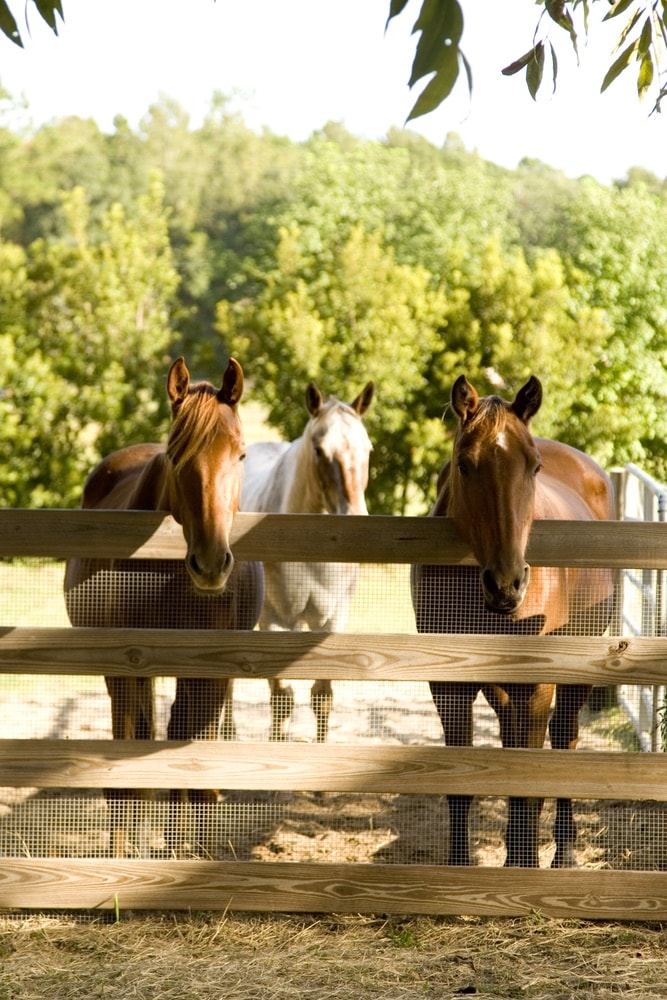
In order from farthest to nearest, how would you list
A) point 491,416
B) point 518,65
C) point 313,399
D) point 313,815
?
1. point 313,399
2. point 313,815
3. point 491,416
4. point 518,65

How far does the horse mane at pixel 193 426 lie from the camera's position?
3.04 m

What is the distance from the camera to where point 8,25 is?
1.52m

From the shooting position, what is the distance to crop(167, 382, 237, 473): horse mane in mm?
3043

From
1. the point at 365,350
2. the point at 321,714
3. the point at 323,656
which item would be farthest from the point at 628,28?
the point at 365,350

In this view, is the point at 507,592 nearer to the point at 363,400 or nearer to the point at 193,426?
the point at 193,426

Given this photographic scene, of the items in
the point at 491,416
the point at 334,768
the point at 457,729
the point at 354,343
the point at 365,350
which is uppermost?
the point at 354,343

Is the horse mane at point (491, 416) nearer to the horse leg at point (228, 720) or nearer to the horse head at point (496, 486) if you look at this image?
the horse head at point (496, 486)

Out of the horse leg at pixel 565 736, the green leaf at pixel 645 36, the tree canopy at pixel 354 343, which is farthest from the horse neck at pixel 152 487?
the tree canopy at pixel 354 343

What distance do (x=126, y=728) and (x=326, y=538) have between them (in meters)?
1.07

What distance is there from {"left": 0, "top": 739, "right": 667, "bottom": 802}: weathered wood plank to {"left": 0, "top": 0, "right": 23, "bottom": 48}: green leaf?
7.44ft

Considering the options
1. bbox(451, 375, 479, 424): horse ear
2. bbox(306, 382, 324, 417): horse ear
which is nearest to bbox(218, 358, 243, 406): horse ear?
bbox(451, 375, 479, 424): horse ear

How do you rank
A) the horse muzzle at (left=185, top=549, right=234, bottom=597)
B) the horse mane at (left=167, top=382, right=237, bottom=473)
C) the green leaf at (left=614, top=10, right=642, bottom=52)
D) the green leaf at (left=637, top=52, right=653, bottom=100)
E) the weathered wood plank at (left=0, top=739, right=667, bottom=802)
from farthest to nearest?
1. the weathered wood plank at (left=0, top=739, right=667, bottom=802)
2. the horse mane at (left=167, top=382, right=237, bottom=473)
3. the horse muzzle at (left=185, top=549, right=234, bottom=597)
4. the green leaf at (left=637, top=52, right=653, bottom=100)
5. the green leaf at (left=614, top=10, right=642, bottom=52)

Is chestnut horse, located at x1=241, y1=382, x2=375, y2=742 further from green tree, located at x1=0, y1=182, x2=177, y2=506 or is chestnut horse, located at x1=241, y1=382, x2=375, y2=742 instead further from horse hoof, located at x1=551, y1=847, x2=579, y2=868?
green tree, located at x1=0, y1=182, x2=177, y2=506

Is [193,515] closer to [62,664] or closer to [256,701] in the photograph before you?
[62,664]
